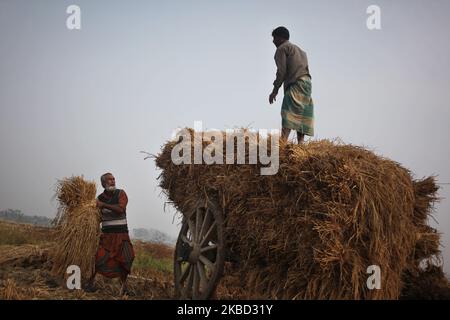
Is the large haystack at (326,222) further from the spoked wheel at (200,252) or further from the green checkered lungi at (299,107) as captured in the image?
the green checkered lungi at (299,107)

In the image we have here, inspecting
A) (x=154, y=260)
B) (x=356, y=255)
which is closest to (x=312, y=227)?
(x=356, y=255)

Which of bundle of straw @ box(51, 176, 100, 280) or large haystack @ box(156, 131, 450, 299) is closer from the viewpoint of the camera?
large haystack @ box(156, 131, 450, 299)

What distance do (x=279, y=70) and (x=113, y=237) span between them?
313 cm

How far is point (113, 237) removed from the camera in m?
6.50

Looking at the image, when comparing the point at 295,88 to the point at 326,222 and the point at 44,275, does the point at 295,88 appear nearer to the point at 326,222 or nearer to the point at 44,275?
the point at 326,222

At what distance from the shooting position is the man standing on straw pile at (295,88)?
6.02 m

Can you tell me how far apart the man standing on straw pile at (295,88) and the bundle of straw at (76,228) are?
2884 mm

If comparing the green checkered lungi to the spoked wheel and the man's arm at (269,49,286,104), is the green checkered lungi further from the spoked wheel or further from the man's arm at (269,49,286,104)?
the spoked wheel

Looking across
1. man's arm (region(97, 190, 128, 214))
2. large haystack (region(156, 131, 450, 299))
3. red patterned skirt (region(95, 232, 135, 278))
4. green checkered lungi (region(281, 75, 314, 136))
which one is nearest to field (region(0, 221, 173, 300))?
red patterned skirt (region(95, 232, 135, 278))

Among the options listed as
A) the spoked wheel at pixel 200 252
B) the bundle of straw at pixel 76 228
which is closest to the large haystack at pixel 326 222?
the spoked wheel at pixel 200 252

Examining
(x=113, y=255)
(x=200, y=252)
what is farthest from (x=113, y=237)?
(x=200, y=252)

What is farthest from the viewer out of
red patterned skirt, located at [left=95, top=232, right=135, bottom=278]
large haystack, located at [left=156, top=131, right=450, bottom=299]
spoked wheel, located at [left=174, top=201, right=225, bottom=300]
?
red patterned skirt, located at [left=95, top=232, right=135, bottom=278]

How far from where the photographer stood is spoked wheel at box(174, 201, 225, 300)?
4.98m

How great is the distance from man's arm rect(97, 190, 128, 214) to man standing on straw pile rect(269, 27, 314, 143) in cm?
232
